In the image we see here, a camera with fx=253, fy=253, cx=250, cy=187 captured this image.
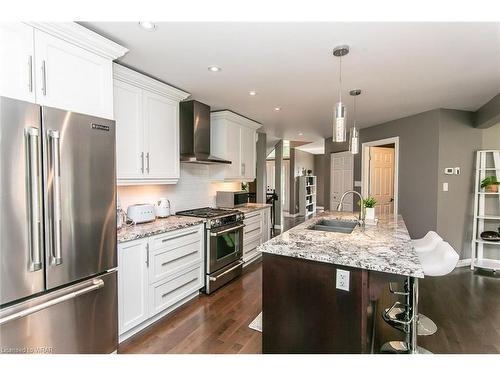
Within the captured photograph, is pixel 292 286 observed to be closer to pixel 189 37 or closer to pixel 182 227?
pixel 182 227

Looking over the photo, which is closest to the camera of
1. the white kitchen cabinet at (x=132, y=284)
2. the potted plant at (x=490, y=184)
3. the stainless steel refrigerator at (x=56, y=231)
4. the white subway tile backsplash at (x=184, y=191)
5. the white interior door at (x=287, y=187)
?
the stainless steel refrigerator at (x=56, y=231)

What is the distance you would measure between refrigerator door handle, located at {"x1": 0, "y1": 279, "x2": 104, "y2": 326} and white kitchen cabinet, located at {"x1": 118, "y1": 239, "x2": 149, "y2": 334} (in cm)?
31

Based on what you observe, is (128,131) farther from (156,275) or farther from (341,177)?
(341,177)

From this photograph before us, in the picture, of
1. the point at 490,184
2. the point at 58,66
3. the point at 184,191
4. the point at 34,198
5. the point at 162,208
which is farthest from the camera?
the point at 490,184

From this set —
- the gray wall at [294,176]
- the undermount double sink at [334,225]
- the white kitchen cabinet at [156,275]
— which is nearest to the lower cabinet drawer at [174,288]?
the white kitchen cabinet at [156,275]

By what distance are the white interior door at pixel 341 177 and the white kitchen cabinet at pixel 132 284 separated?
4998 mm

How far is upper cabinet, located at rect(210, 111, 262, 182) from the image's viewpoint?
3854 mm

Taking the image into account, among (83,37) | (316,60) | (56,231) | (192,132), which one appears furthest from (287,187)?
(56,231)

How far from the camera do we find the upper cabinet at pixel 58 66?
1390 mm

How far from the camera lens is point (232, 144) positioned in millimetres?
3996

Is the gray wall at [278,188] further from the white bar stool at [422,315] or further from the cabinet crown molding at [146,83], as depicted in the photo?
the white bar stool at [422,315]

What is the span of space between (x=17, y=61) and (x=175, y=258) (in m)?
1.91

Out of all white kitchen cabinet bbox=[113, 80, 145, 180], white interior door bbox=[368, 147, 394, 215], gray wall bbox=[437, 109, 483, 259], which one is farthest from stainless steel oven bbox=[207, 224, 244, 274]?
white interior door bbox=[368, 147, 394, 215]
